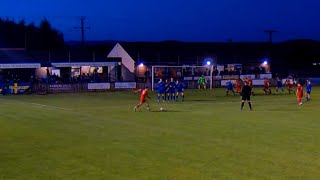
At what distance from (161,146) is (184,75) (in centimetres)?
5833

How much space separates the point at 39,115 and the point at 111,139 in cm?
1202

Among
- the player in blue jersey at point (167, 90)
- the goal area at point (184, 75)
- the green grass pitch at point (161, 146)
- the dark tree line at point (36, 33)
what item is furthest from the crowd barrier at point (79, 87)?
the dark tree line at point (36, 33)

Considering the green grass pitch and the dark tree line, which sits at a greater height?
the dark tree line

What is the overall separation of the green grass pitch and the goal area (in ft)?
112

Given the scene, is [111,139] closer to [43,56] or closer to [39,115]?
[39,115]

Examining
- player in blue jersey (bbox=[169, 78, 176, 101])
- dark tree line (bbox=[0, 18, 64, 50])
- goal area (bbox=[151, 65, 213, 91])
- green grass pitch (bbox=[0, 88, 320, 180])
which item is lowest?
green grass pitch (bbox=[0, 88, 320, 180])

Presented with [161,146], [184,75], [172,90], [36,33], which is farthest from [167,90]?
[36,33]

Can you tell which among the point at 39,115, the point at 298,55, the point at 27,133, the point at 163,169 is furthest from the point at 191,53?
the point at 163,169

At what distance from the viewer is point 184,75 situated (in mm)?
76062

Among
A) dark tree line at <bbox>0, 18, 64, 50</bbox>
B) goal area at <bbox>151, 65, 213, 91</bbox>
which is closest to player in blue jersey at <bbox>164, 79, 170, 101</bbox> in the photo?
goal area at <bbox>151, 65, 213, 91</bbox>

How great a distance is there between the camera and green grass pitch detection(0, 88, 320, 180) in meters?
13.8

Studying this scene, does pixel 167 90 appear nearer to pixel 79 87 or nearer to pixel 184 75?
pixel 79 87

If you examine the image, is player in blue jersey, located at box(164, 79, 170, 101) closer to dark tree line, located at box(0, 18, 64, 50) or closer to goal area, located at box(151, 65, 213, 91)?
goal area, located at box(151, 65, 213, 91)

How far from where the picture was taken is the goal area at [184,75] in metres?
64.1
